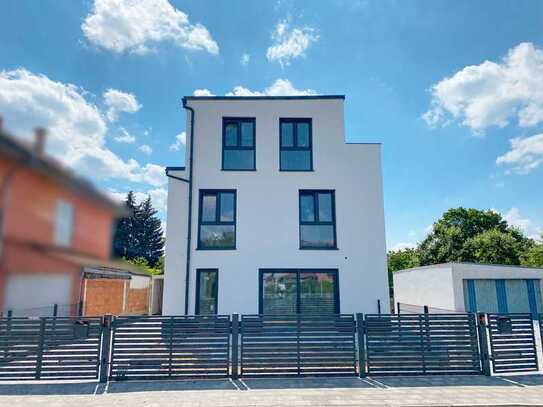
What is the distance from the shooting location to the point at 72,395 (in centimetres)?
598

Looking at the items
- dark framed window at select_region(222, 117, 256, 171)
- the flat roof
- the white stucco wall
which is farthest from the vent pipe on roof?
the white stucco wall

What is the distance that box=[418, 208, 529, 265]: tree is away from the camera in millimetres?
27422

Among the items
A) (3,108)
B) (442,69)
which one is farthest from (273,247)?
(3,108)

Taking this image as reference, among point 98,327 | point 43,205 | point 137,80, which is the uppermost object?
point 137,80

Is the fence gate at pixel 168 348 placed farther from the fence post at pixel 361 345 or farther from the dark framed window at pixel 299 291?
the dark framed window at pixel 299 291

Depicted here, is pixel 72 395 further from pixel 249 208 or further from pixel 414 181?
pixel 414 181

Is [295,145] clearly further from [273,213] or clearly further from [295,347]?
[295,347]

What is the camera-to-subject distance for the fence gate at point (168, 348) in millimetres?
6711

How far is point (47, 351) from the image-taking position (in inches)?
259

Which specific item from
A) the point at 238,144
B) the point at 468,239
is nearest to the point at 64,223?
the point at 238,144

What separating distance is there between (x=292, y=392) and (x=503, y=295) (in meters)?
15.8

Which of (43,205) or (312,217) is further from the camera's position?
(312,217)

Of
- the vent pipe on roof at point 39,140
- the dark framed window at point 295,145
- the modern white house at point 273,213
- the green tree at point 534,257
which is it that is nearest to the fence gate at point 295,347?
the modern white house at point 273,213

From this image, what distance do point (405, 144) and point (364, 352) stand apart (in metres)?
8.36
